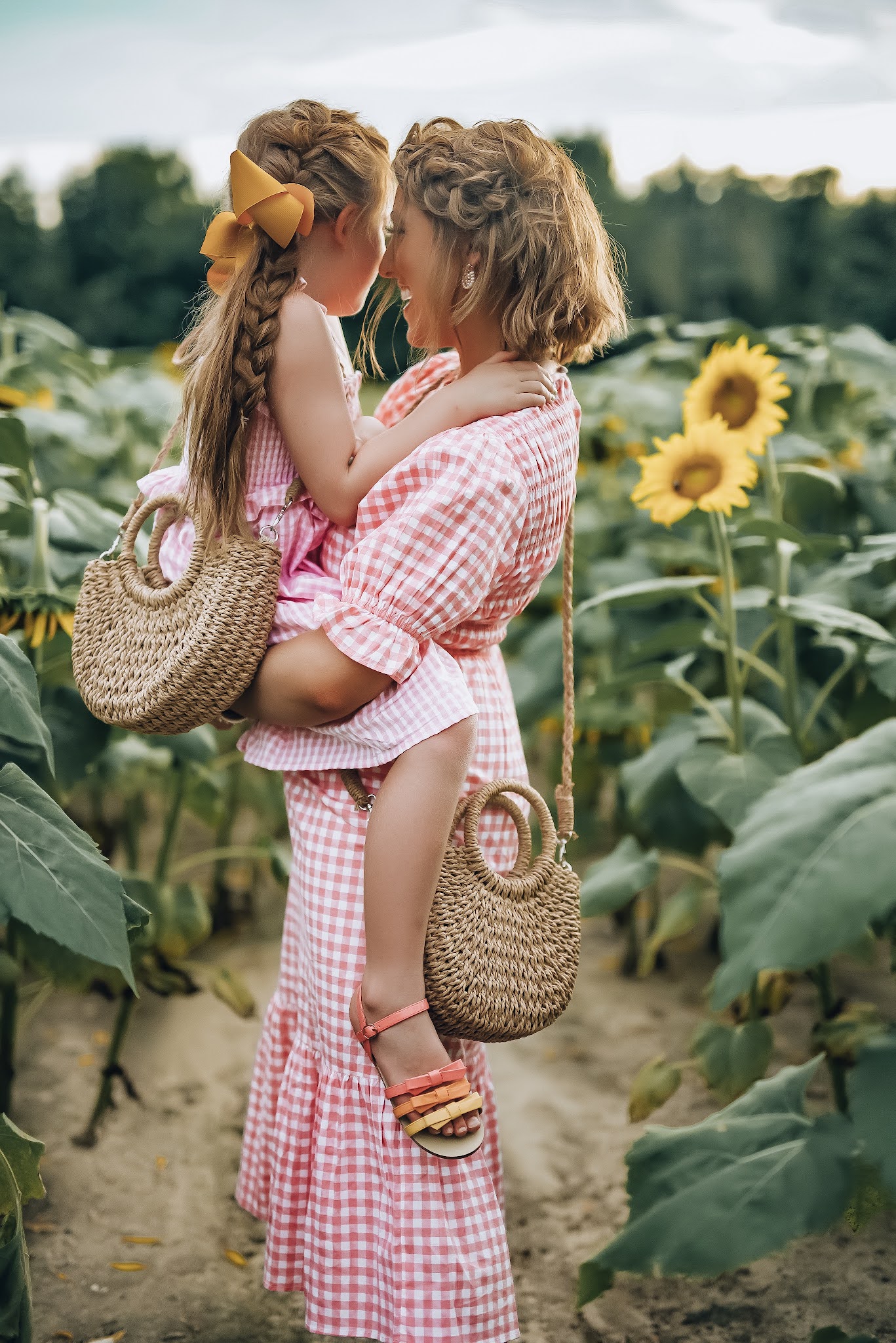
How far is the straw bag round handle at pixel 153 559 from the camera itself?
4.64 ft

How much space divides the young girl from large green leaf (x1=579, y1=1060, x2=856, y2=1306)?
217 millimetres

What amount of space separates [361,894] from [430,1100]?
0.85 feet

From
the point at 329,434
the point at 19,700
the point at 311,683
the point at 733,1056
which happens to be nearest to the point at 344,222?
the point at 329,434

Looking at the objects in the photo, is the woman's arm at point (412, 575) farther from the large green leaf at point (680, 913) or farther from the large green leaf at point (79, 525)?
the large green leaf at point (680, 913)

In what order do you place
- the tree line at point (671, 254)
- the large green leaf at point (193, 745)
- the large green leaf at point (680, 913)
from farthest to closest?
the tree line at point (671, 254) → the large green leaf at point (680, 913) → the large green leaf at point (193, 745)

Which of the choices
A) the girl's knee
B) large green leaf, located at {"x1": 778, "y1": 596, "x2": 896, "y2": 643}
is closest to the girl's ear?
the girl's knee

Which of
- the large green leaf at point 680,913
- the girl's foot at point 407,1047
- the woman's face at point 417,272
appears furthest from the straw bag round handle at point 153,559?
the large green leaf at point 680,913

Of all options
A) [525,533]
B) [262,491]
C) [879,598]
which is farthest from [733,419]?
[262,491]

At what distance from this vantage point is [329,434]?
4.57 feet

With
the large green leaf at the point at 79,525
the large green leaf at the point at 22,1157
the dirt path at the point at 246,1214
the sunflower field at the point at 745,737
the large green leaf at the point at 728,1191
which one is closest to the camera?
the sunflower field at the point at 745,737

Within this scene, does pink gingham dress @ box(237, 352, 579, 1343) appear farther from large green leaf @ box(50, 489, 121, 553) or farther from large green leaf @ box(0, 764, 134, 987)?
large green leaf @ box(50, 489, 121, 553)

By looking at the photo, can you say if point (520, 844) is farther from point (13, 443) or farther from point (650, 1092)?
point (13, 443)

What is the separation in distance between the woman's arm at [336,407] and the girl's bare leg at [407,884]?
1.04 ft

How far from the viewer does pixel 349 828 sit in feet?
4.90
